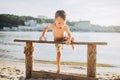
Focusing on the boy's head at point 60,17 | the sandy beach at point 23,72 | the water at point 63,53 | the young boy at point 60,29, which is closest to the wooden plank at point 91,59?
the young boy at point 60,29

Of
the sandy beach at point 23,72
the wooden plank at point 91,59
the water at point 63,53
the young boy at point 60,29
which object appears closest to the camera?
the wooden plank at point 91,59

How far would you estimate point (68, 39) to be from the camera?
6.99 meters

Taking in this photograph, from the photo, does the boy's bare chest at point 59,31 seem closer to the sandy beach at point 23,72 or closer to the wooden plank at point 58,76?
the wooden plank at point 58,76

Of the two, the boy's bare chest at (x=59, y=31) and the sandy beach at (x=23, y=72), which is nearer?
the boy's bare chest at (x=59, y=31)

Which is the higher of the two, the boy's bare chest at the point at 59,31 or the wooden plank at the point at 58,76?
the boy's bare chest at the point at 59,31

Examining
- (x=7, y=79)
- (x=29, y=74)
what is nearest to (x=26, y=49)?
(x=29, y=74)

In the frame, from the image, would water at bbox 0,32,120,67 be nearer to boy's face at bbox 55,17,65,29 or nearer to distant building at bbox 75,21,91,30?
boy's face at bbox 55,17,65,29

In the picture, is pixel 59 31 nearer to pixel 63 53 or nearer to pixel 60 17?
pixel 60 17

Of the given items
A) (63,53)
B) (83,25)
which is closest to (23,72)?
(63,53)

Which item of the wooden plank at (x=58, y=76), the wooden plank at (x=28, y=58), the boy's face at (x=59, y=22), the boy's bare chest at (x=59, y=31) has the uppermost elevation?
the boy's face at (x=59, y=22)

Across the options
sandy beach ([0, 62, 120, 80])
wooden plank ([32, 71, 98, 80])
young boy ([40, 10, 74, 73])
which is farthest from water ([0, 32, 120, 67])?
wooden plank ([32, 71, 98, 80])

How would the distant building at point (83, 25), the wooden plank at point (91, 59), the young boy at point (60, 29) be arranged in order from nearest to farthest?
the wooden plank at point (91, 59) < the young boy at point (60, 29) < the distant building at point (83, 25)

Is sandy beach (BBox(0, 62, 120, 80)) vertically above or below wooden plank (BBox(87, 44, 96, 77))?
below

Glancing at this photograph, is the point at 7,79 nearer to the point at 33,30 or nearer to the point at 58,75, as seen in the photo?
the point at 58,75
